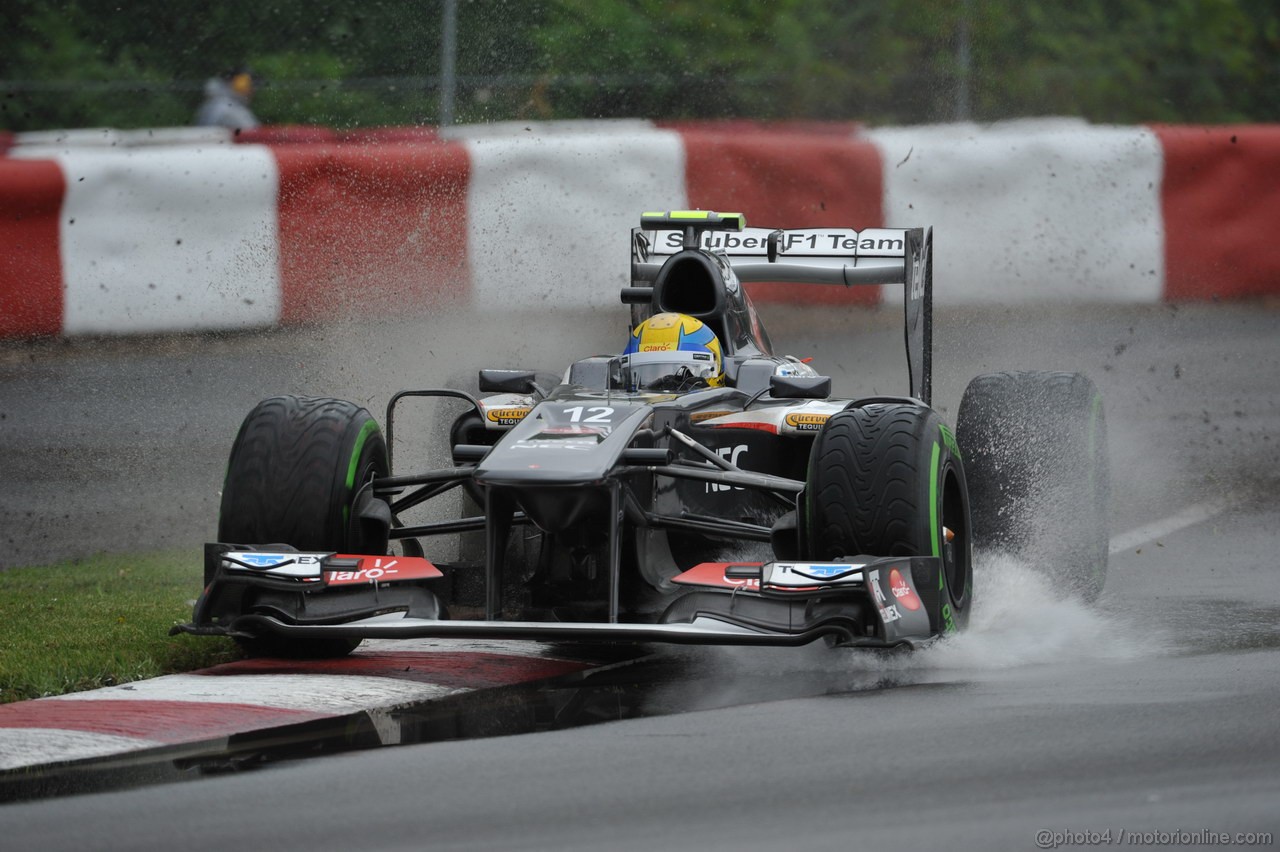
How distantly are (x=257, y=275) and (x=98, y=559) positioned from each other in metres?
3.75

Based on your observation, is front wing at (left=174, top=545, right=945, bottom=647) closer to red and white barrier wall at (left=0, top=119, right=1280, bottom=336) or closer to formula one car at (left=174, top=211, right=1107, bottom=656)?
formula one car at (left=174, top=211, right=1107, bottom=656)

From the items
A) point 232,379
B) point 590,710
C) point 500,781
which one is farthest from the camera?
point 232,379

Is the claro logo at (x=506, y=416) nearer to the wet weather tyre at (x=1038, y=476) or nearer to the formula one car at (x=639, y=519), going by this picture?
the formula one car at (x=639, y=519)

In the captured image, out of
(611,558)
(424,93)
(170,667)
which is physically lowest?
(170,667)

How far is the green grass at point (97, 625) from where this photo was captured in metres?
6.72

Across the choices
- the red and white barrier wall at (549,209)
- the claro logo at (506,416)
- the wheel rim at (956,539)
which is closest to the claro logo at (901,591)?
the wheel rim at (956,539)

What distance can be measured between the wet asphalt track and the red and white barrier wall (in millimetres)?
727

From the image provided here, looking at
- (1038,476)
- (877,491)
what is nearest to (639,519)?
(877,491)

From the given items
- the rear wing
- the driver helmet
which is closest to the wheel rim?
the driver helmet

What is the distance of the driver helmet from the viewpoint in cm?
834

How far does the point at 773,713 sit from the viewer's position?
587 cm

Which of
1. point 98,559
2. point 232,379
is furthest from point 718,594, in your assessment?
point 232,379

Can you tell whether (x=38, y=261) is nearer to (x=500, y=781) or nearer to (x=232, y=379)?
(x=232, y=379)

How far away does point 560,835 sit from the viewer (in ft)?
14.8
